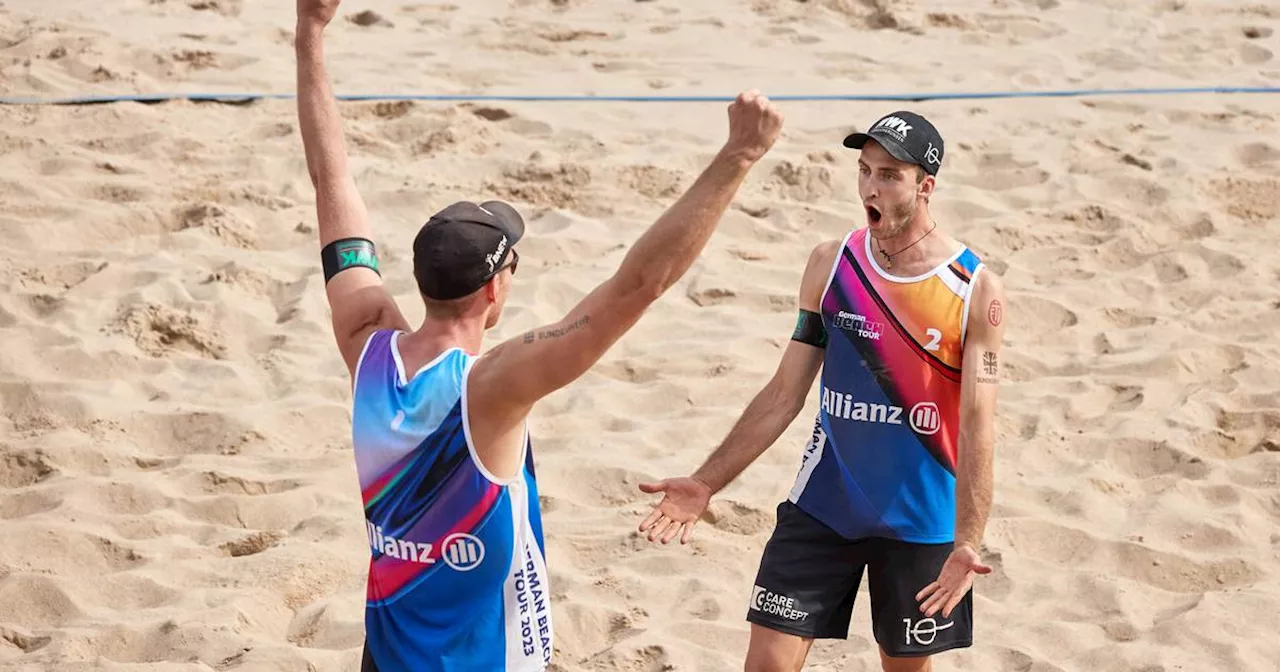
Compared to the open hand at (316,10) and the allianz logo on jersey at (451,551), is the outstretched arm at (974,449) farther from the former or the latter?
the open hand at (316,10)

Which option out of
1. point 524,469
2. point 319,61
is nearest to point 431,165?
point 319,61

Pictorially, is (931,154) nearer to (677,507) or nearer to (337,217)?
(677,507)

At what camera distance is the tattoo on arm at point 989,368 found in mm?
4348

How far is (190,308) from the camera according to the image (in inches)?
291

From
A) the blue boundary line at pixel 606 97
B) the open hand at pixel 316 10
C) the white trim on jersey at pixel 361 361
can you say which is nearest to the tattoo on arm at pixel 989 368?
the white trim on jersey at pixel 361 361

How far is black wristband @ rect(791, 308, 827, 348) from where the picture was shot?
15.3 feet

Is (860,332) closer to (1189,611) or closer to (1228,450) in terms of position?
(1189,611)

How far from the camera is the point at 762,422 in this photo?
4.56m

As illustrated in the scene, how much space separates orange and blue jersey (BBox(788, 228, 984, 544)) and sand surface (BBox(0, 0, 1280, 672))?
1015mm

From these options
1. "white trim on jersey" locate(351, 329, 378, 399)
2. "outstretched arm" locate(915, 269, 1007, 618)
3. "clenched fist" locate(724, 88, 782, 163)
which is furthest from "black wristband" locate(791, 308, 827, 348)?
"clenched fist" locate(724, 88, 782, 163)

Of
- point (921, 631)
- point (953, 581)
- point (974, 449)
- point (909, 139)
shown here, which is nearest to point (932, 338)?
point (974, 449)

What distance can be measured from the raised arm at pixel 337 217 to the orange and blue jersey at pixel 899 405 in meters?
1.46

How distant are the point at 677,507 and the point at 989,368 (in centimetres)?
95

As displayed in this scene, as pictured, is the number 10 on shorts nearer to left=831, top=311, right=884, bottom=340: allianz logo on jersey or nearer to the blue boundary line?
left=831, top=311, right=884, bottom=340: allianz logo on jersey
